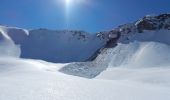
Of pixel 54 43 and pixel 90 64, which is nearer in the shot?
pixel 90 64

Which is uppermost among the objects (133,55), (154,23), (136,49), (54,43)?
(154,23)

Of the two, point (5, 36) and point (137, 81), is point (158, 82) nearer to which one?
point (137, 81)

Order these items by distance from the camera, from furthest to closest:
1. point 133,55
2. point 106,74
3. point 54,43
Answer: point 54,43 < point 133,55 < point 106,74

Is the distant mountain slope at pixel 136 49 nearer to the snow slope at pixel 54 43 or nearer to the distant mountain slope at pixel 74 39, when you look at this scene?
the distant mountain slope at pixel 74 39

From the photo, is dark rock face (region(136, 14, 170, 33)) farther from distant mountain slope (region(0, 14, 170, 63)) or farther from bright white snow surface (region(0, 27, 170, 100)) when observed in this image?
bright white snow surface (region(0, 27, 170, 100))

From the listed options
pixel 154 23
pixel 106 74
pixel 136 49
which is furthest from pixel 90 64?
pixel 154 23

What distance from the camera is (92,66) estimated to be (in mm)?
39156

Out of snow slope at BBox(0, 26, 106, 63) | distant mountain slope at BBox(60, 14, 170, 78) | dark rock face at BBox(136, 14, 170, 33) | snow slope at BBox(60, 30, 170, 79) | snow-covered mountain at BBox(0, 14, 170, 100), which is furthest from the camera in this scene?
snow slope at BBox(0, 26, 106, 63)

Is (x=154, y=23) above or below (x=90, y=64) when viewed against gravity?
above

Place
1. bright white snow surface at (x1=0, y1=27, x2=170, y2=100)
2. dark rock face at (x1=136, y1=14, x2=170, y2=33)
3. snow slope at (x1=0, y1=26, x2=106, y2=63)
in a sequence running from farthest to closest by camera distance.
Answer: snow slope at (x1=0, y1=26, x2=106, y2=63) < dark rock face at (x1=136, y1=14, x2=170, y2=33) < bright white snow surface at (x1=0, y1=27, x2=170, y2=100)

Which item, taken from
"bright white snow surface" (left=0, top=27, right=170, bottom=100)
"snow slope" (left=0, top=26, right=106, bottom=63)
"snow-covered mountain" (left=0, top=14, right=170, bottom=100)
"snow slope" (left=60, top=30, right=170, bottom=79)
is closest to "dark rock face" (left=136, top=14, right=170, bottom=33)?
"snow-covered mountain" (left=0, top=14, right=170, bottom=100)

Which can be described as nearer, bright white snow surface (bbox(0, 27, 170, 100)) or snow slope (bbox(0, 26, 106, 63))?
bright white snow surface (bbox(0, 27, 170, 100))

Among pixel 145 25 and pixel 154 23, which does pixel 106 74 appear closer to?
pixel 145 25

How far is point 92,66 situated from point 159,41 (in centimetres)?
1179
